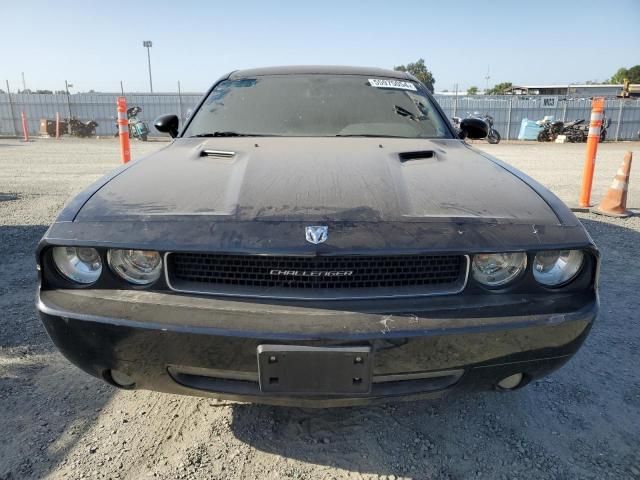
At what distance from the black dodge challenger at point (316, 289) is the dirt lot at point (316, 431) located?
0.38 m

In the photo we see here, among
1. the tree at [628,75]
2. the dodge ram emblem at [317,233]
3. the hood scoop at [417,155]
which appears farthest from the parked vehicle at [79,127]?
the tree at [628,75]

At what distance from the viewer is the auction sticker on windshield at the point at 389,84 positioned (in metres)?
3.21

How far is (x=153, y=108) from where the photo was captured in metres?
22.7

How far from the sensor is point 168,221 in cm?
166

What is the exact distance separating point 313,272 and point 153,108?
76.9ft

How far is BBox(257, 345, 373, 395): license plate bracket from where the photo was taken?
1.50 m

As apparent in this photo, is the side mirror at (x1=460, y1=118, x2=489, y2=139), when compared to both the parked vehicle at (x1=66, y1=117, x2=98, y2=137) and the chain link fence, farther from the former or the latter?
the parked vehicle at (x1=66, y1=117, x2=98, y2=137)

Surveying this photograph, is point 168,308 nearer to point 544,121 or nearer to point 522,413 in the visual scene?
point 522,413

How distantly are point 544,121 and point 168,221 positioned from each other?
23179 millimetres

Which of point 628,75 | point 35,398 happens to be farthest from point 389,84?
point 628,75

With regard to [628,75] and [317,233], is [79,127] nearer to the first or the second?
[317,233]

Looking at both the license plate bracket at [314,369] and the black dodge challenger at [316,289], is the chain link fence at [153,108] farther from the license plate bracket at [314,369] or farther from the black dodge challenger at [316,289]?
the license plate bracket at [314,369]

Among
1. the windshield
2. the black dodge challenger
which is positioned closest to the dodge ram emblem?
the black dodge challenger

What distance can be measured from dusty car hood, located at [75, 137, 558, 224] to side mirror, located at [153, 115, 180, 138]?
43.1 inches
